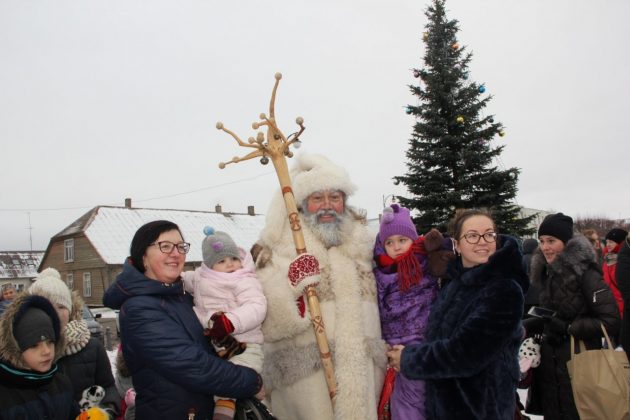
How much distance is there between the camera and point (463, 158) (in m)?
12.9

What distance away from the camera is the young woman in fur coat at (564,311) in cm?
345

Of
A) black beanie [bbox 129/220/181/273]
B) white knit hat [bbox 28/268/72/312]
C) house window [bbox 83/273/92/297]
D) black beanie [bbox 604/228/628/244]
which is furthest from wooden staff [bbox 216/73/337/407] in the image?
house window [bbox 83/273/92/297]

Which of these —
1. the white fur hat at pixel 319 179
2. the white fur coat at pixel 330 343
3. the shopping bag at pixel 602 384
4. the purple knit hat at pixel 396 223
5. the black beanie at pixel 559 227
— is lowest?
the shopping bag at pixel 602 384

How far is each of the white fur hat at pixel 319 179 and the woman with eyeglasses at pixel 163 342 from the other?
1346 mm

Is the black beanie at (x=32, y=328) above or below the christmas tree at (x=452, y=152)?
below

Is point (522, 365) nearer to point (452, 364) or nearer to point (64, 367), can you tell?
point (452, 364)

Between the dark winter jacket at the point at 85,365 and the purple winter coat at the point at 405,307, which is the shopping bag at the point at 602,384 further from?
the dark winter jacket at the point at 85,365

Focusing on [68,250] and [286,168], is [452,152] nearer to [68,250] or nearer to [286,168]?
[286,168]

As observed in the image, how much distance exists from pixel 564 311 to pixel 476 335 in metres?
1.69

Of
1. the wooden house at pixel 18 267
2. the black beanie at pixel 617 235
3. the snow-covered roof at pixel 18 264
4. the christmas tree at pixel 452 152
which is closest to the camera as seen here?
the black beanie at pixel 617 235

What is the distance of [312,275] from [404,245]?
73cm

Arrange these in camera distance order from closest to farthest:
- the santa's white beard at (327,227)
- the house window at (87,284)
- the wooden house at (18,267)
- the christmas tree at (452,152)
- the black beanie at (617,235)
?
the santa's white beard at (327,227)
the black beanie at (617,235)
the christmas tree at (452,152)
the house window at (87,284)
the wooden house at (18,267)

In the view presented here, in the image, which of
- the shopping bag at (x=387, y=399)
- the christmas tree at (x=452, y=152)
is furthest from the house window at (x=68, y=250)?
the shopping bag at (x=387, y=399)

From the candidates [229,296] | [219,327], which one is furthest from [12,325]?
[229,296]
